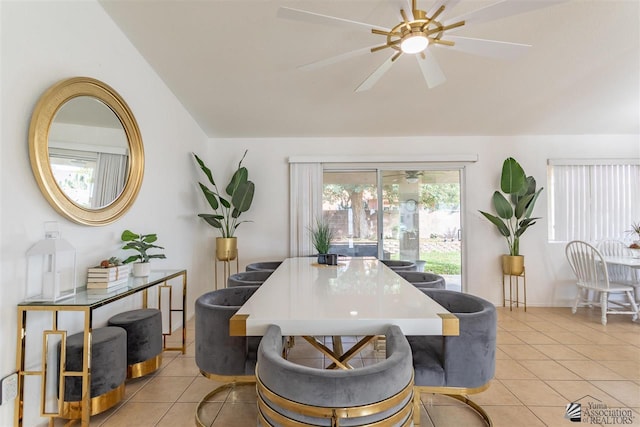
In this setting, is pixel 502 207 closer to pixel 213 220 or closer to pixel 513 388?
pixel 513 388

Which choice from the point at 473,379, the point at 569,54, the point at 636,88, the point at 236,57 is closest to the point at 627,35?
the point at 569,54

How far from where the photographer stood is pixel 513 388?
7.36 ft

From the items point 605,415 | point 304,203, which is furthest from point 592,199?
point 304,203

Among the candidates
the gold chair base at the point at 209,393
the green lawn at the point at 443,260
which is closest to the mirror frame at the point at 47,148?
the gold chair base at the point at 209,393

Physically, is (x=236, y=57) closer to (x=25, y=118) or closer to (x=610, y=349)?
(x=25, y=118)

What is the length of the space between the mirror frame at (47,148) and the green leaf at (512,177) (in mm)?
4193

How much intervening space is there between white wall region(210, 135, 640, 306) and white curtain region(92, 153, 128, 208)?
6.80 feet

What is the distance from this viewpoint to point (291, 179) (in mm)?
4395

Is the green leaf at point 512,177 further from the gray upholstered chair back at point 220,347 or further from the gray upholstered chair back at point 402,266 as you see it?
the gray upholstered chair back at point 220,347

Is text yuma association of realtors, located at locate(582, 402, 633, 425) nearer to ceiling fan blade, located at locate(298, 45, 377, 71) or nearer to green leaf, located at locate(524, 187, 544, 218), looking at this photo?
green leaf, located at locate(524, 187, 544, 218)

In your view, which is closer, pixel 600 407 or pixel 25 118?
pixel 25 118

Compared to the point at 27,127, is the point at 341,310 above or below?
below

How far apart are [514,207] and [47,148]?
4979mm

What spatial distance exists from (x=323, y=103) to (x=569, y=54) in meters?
2.38
